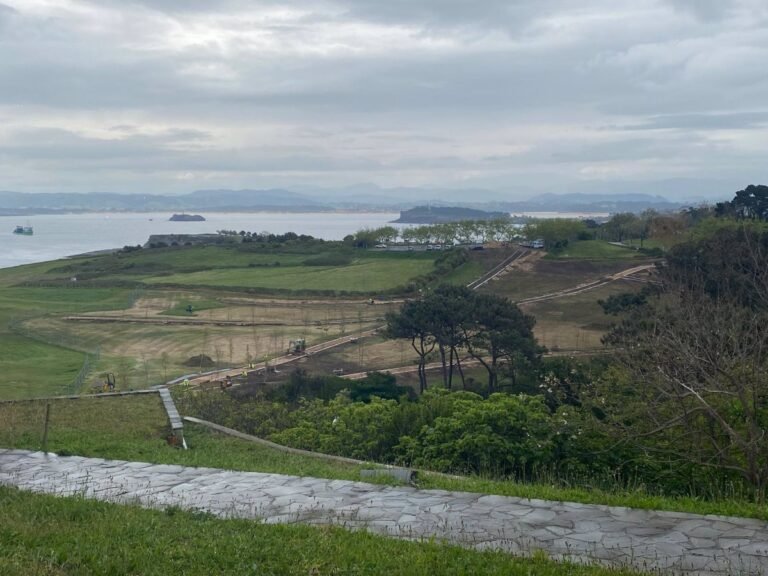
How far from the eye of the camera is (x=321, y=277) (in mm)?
53594

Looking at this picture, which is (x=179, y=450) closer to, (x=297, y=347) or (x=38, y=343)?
(x=297, y=347)

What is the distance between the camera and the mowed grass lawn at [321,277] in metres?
49.7

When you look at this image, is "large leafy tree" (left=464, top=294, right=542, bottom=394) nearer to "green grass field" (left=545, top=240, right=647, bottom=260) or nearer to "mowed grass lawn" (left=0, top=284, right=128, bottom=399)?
"mowed grass lawn" (left=0, top=284, right=128, bottom=399)

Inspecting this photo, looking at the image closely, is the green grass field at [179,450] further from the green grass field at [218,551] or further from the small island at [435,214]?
the small island at [435,214]

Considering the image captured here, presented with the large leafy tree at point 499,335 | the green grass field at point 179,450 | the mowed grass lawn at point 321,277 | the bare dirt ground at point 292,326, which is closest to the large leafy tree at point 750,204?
the bare dirt ground at point 292,326

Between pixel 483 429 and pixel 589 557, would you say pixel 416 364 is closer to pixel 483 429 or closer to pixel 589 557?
pixel 483 429

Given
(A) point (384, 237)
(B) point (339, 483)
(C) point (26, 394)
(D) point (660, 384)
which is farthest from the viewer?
(A) point (384, 237)

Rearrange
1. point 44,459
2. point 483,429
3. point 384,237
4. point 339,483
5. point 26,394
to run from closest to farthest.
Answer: point 339,483
point 44,459
point 483,429
point 26,394
point 384,237

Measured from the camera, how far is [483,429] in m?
9.79

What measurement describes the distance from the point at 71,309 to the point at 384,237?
35.0 meters

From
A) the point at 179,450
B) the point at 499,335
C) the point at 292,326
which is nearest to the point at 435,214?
the point at 292,326

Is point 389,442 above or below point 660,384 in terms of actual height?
below

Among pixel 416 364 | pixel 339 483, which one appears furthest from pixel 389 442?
pixel 416 364

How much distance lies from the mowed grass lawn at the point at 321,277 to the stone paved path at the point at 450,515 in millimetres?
39799
